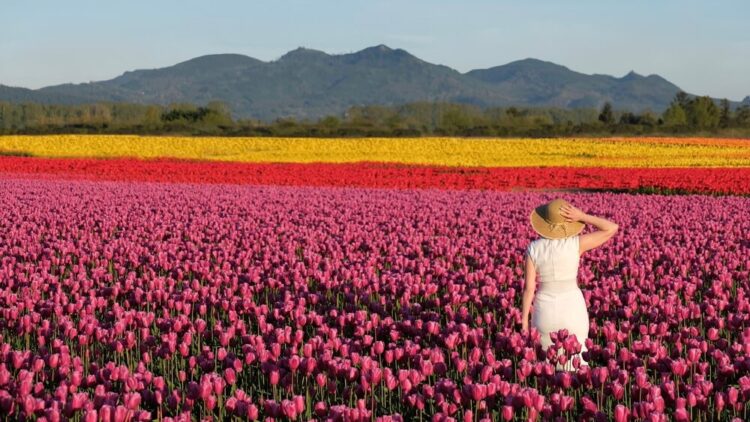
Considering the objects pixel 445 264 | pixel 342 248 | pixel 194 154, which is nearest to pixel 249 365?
pixel 445 264

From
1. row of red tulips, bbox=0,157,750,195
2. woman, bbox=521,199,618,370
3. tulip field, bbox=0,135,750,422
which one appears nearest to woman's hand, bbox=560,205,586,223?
woman, bbox=521,199,618,370

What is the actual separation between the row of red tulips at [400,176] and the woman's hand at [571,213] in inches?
897

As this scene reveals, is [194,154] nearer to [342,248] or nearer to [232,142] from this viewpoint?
[232,142]

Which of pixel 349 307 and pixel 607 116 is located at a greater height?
pixel 607 116

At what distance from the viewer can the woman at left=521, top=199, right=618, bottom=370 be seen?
7277 mm

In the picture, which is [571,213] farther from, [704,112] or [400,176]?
[704,112]

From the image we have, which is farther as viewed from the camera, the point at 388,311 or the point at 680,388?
the point at 388,311

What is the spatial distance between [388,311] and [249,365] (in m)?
2.72

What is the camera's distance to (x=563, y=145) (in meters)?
62.2

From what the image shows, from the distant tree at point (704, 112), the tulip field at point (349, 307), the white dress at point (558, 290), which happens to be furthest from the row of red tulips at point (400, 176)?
the distant tree at point (704, 112)

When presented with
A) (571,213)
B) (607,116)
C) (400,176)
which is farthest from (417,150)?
(607,116)

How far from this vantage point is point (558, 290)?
7383 mm

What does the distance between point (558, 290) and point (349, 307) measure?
2653 millimetres

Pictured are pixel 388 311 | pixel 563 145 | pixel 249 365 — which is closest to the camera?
pixel 249 365
